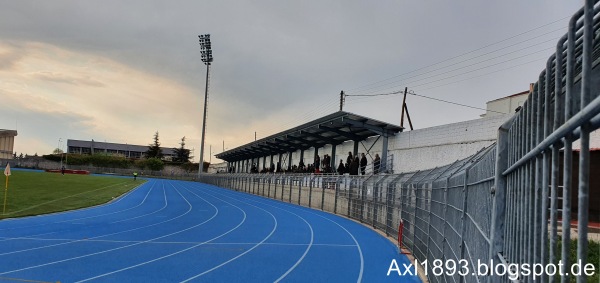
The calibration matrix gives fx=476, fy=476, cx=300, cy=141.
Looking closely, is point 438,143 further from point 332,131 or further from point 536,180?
point 536,180

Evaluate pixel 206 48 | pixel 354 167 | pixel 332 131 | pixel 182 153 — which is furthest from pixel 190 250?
pixel 182 153

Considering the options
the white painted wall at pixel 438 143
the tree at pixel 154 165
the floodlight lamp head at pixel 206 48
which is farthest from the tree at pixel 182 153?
the white painted wall at pixel 438 143

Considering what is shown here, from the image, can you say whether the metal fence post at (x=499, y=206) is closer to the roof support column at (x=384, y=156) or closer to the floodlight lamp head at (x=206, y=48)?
the roof support column at (x=384, y=156)

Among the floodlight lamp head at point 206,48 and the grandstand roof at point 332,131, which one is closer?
the grandstand roof at point 332,131

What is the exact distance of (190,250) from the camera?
1255 centimetres

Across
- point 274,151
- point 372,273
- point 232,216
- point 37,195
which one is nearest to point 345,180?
point 232,216

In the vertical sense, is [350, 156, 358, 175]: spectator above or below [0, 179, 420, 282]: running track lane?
above

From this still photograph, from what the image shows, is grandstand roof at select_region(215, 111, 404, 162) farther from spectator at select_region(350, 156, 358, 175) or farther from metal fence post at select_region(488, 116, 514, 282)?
metal fence post at select_region(488, 116, 514, 282)

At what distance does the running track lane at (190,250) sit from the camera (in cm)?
973

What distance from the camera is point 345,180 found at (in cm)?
2331

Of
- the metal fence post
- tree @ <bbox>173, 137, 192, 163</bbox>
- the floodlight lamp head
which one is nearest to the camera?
the metal fence post

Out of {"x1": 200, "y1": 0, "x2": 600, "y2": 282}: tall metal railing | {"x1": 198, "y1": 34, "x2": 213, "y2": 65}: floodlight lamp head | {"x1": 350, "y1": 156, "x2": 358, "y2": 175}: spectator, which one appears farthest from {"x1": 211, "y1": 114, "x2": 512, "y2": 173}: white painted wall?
{"x1": 198, "y1": 34, "x2": 213, "y2": 65}: floodlight lamp head

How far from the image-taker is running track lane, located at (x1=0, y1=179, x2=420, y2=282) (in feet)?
31.9

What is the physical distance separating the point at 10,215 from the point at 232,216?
9010 mm
